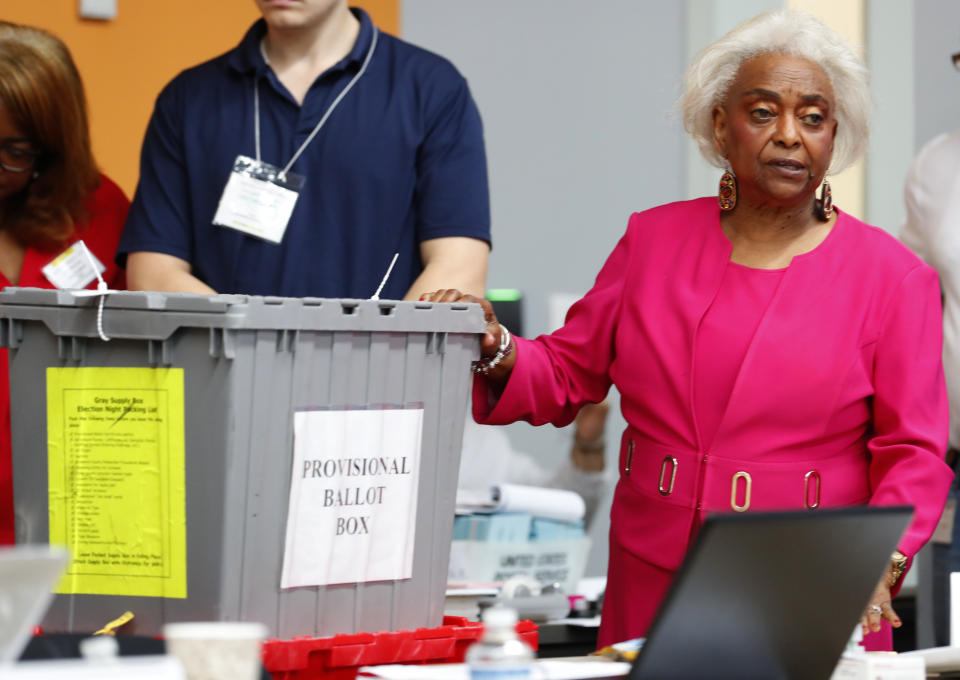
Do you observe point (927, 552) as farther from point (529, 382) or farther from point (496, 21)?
point (496, 21)

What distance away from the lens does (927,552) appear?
333cm

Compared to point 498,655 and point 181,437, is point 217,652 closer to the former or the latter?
point 498,655

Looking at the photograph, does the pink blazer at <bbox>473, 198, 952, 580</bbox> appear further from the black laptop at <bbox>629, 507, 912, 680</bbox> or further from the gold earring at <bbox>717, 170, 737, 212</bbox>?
the black laptop at <bbox>629, 507, 912, 680</bbox>

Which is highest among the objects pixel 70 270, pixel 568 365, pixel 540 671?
pixel 70 270

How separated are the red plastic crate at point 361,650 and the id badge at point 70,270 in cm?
106

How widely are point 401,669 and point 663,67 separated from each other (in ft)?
12.2

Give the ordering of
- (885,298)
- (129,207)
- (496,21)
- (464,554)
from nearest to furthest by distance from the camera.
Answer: (885,298), (129,207), (464,554), (496,21)

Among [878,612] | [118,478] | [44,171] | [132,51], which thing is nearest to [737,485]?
[878,612]

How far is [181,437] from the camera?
144 cm

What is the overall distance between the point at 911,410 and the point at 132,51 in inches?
107

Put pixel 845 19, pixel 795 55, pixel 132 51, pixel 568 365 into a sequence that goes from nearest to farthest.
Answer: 1. pixel 795 55
2. pixel 568 365
3. pixel 132 51
4. pixel 845 19

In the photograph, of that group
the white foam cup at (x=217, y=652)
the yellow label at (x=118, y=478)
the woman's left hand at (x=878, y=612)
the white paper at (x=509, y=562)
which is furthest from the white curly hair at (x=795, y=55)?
the white foam cup at (x=217, y=652)

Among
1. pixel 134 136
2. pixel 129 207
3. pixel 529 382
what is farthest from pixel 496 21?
pixel 529 382

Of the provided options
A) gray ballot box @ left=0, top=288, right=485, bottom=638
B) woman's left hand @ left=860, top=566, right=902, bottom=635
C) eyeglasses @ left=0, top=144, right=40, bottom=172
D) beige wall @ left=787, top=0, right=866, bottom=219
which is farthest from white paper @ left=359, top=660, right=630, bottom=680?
beige wall @ left=787, top=0, right=866, bottom=219
